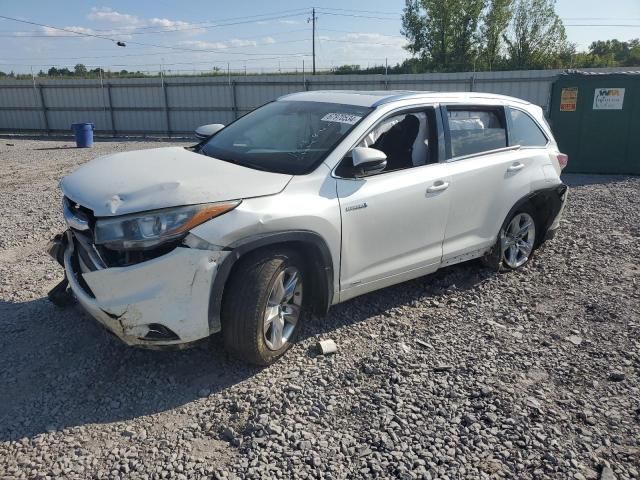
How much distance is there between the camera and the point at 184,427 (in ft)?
9.64

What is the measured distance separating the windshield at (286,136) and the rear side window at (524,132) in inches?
70.9

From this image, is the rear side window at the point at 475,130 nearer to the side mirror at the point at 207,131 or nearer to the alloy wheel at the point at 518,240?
the alloy wheel at the point at 518,240

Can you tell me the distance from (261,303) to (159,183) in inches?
36.6

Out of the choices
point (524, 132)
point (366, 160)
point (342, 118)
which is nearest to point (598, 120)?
point (524, 132)

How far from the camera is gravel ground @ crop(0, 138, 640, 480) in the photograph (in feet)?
8.87

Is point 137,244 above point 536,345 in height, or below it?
above

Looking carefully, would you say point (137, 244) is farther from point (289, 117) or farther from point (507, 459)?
point (507, 459)

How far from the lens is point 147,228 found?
9.71 ft

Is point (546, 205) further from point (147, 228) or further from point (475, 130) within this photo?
point (147, 228)

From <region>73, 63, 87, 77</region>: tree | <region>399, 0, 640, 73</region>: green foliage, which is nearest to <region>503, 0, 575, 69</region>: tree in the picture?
<region>399, 0, 640, 73</region>: green foliage

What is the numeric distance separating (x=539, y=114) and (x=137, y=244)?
14.0 feet

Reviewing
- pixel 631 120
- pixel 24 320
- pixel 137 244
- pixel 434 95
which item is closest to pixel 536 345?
pixel 434 95

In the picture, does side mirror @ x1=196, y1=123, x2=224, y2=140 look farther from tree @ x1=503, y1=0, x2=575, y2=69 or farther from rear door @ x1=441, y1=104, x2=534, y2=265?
tree @ x1=503, y1=0, x2=575, y2=69

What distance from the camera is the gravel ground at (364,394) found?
2.70 m
